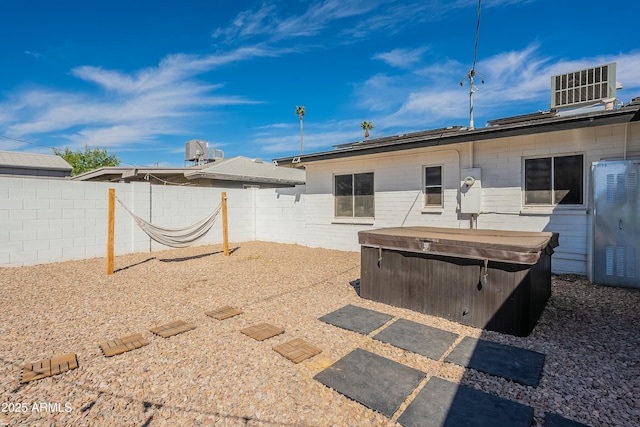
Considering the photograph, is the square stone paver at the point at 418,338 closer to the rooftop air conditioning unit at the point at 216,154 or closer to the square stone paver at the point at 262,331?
the square stone paver at the point at 262,331

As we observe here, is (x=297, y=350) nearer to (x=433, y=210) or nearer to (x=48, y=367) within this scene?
(x=48, y=367)

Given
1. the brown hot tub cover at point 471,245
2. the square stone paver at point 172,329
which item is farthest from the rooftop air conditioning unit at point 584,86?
the square stone paver at point 172,329

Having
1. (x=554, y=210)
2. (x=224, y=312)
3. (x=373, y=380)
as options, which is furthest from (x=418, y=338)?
(x=554, y=210)

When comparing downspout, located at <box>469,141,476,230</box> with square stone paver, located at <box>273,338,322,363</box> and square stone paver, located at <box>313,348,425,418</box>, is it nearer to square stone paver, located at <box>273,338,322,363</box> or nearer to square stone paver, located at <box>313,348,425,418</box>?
square stone paver, located at <box>313,348,425,418</box>

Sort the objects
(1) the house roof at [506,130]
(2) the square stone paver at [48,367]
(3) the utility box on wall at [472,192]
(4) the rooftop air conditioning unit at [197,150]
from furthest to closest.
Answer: (4) the rooftop air conditioning unit at [197,150] → (3) the utility box on wall at [472,192] → (1) the house roof at [506,130] → (2) the square stone paver at [48,367]

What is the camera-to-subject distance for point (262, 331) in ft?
10.8

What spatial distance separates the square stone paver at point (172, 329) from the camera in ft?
10.5

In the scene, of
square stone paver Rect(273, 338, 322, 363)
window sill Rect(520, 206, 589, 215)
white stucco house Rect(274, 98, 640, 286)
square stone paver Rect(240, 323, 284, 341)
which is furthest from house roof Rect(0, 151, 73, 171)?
window sill Rect(520, 206, 589, 215)

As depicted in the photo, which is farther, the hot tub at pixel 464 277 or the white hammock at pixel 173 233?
the white hammock at pixel 173 233

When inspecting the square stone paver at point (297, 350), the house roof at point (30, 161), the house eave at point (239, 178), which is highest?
the house roof at point (30, 161)

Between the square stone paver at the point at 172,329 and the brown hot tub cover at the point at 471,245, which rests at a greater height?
the brown hot tub cover at the point at 471,245

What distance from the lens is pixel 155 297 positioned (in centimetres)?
453

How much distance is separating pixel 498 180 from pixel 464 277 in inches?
146

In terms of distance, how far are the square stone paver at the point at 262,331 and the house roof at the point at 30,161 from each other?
17.6 m
